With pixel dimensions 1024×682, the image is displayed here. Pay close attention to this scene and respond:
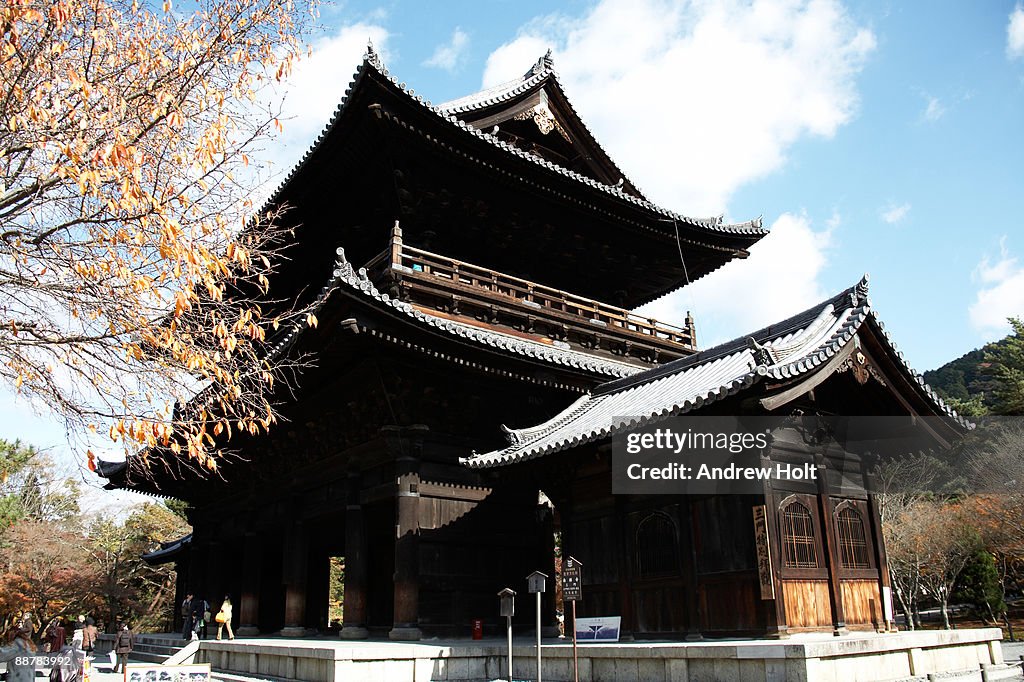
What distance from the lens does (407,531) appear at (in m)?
13.8

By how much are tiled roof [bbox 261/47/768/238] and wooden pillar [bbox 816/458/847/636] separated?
8915 mm

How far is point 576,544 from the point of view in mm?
12953

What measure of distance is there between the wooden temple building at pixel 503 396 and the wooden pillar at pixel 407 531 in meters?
0.04

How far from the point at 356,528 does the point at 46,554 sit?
102 ft

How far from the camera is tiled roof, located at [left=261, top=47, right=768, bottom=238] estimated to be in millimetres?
15103

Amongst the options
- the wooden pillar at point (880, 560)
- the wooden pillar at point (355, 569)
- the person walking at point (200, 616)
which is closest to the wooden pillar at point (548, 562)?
the wooden pillar at point (355, 569)

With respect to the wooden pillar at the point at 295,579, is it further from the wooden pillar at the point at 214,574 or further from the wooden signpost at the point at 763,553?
the wooden signpost at the point at 763,553

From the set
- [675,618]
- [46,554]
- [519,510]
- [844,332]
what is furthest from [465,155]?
[46,554]

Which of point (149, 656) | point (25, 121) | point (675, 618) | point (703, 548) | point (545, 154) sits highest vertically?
point (545, 154)

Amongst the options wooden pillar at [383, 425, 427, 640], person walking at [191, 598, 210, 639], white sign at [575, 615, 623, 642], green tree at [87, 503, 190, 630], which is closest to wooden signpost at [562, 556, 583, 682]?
white sign at [575, 615, 623, 642]

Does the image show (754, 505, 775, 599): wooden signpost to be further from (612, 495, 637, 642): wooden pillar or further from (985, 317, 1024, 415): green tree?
(985, 317, 1024, 415): green tree

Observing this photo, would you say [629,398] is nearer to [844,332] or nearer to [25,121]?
[844,332]

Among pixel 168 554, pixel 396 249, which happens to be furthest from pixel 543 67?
pixel 168 554

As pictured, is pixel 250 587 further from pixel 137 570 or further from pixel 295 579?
pixel 137 570
